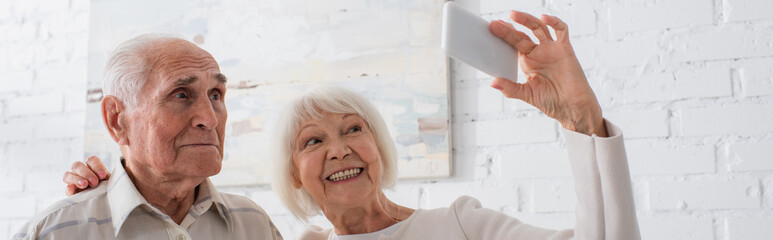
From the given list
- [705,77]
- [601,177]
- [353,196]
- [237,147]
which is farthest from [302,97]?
[705,77]

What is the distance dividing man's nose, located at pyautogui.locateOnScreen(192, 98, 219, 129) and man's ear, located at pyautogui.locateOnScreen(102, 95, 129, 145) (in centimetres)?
14

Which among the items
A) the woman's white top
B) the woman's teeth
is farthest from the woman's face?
the woman's white top

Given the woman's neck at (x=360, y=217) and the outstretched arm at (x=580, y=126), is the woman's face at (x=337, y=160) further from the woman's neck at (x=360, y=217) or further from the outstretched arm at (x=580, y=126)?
the outstretched arm at (x=580, y=126)

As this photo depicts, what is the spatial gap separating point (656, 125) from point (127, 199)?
1.27m

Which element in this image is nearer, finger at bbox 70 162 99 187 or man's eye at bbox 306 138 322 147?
finger at bbox 70 162 99 187

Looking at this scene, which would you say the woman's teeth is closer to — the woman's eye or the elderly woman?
the elderly woman

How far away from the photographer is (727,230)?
159 centimetres

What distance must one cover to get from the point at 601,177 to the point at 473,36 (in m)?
0.32

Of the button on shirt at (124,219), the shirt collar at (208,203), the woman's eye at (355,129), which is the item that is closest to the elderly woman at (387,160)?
the woman's eye at (355,129)

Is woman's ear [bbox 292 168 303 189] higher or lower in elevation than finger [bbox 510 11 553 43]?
lower

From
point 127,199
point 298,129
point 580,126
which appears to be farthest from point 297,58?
point 580,126

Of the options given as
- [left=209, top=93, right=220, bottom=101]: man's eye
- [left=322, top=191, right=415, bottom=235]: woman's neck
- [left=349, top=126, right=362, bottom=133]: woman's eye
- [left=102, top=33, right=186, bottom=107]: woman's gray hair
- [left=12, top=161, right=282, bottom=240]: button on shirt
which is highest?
[left=102, top=33, right=186, bottom=107]: woman's gray hair

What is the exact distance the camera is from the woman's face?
1.51m

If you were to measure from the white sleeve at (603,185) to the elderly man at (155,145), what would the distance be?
694mm
